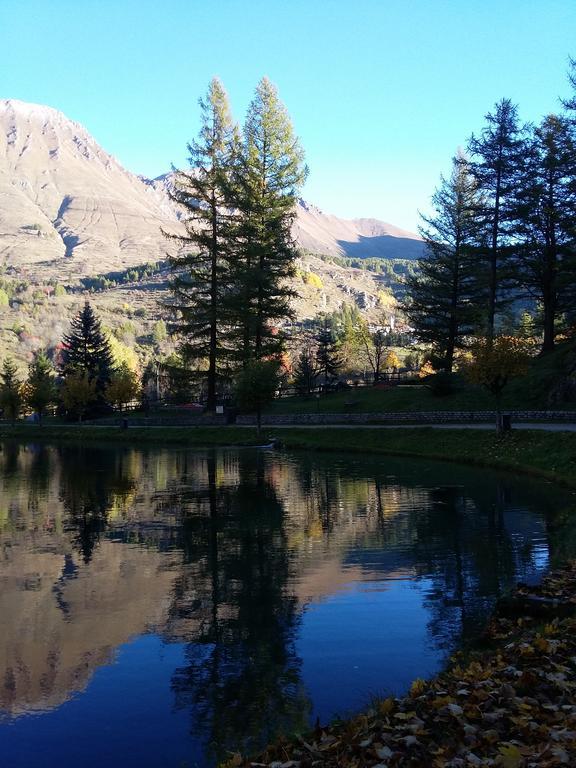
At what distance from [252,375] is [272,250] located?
1290 centimetres

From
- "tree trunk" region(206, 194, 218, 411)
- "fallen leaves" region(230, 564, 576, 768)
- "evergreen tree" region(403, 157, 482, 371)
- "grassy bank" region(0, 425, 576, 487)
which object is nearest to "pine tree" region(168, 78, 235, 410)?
"tree trunk" region(206, 194, 218, 411)

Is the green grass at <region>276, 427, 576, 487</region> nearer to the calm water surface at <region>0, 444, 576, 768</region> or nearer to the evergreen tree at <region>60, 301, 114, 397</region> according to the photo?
the calm water surface at <region>0, 444, 576, 768</region>

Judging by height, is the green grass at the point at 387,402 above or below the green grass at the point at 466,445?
above

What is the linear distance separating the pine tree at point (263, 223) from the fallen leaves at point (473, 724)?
153 ft

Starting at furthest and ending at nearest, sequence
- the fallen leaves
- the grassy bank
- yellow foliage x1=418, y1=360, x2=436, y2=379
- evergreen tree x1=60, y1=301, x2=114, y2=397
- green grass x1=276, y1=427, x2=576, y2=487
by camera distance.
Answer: evergreen tree x1=60, y1=301, x2=114, y2=397, yellow foliage x1=418, y1=360, x2=436, y2=379, the grassy bank, green grass x1=276, y1=427, x2=576, y2=487, the fallen leaves

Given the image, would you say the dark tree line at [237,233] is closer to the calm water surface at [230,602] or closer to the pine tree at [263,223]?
the pine tree at [263,223]

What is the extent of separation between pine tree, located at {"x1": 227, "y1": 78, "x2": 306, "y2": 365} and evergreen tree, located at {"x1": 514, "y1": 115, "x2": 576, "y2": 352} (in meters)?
18.4

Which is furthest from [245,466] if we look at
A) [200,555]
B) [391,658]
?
[391,658]

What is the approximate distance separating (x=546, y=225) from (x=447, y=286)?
30.4ft

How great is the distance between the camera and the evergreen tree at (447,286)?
2188 inches

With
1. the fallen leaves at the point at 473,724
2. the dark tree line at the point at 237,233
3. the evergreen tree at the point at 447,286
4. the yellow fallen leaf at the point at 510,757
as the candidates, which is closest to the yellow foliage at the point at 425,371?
the evergreen tree at the point at 447,286

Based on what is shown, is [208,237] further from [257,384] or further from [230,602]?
[230,602]

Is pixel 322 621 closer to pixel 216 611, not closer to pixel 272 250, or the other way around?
pixel 216 611

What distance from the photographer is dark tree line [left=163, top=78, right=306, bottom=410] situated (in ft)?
181
